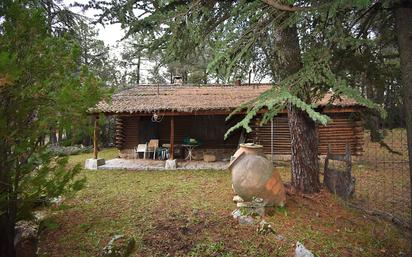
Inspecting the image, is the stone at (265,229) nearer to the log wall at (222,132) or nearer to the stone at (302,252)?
the stone at (302,252)

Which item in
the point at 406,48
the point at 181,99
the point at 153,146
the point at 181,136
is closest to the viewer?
the point at 406,48

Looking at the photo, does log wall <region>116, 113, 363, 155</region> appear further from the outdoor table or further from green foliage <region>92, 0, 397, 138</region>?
green foliage <region>92, 0, 397, 138</region>

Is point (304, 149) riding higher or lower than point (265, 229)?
higher

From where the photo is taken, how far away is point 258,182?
5.71m

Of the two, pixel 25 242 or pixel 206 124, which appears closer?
pixel 25 242

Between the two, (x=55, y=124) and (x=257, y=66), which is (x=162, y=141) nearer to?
(x=257, y=66)

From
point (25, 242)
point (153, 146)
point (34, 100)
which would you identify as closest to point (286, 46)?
point (34, 100)

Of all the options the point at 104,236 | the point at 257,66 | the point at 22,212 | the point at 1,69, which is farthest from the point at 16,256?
the point at 257,66

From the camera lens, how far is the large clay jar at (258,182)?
5.73 m

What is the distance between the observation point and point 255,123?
13852mm

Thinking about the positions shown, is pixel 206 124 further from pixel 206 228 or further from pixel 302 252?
pixel 302 252

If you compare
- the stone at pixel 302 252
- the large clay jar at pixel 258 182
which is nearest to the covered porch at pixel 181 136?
the large clay jar at pixel 258 182

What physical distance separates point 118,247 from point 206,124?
34.8 ft

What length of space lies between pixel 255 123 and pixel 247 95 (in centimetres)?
159
